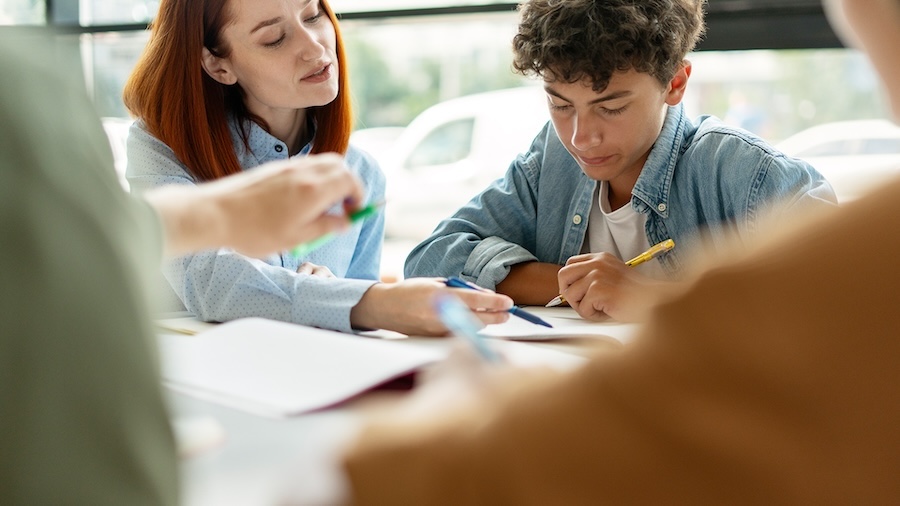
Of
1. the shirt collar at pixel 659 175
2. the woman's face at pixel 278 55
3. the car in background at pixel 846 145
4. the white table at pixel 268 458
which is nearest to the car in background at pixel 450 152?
the car in background at pixel 846 145

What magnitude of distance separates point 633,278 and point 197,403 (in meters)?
0.83

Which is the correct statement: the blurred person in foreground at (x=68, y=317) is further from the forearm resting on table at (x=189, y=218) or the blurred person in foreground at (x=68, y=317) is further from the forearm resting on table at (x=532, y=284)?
the forearm resting on table at (x=532, y=284)

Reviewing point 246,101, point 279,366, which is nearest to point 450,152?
point 246,101

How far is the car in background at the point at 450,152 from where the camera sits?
3.04 metres

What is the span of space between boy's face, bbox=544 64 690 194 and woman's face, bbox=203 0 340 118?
0.51 metres

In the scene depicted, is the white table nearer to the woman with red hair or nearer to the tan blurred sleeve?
the tan blurred sleeve

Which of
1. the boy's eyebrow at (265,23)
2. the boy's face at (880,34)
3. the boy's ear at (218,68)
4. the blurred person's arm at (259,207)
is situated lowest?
the boy's ear at (218,68)

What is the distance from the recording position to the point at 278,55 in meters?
1.93

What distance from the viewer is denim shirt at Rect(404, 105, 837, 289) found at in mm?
1636

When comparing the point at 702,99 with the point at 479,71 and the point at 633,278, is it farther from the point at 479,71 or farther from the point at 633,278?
the point at 633,278

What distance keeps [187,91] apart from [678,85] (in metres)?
1.01

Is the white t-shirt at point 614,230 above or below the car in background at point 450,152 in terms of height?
above

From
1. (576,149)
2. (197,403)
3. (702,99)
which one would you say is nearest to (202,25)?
(576,149)

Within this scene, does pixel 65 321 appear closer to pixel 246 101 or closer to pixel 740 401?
pixel 740 401
